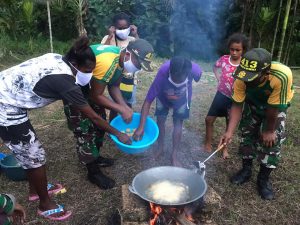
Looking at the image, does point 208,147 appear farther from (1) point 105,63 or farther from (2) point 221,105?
(1) point 105,63

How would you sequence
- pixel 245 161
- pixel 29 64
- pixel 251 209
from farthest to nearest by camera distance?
pixel 245 161
pixel 251 209
pixel 29 64

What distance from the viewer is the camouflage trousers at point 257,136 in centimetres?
351

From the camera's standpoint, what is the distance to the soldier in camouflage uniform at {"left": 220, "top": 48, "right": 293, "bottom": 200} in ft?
9.92

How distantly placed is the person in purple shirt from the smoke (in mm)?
6345

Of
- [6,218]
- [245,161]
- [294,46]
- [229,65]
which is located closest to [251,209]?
[245,161]

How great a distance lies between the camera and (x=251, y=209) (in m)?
3.61

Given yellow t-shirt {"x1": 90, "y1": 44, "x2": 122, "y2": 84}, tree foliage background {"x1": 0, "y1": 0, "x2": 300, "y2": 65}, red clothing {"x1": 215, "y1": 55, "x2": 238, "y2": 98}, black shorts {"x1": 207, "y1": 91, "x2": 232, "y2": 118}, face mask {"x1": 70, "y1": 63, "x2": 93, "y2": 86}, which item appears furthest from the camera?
tree foliage background {"x1": 0, "y1": 0, "x2": 300, "y2": 65}

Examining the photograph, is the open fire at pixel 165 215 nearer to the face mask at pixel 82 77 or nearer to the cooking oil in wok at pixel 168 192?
the cooking oil in wok at pixel 168 192

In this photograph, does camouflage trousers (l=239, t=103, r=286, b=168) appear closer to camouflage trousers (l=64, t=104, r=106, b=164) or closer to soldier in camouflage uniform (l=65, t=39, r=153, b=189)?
soldier in camouflage uniform (l=65, t=39, r=153, b=189)

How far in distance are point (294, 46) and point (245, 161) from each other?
8080 millimetres

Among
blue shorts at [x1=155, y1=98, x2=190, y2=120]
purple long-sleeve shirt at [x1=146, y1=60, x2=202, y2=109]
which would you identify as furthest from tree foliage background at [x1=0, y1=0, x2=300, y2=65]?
purple long-sleeve shirt at [x1=146, y1=60, x2=202, y2=109]

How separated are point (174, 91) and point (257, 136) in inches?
40.6

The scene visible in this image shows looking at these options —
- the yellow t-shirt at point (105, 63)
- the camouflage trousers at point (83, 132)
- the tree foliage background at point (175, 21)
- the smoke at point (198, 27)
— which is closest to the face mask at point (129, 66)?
the yellow t-shirt at point (105, 63)

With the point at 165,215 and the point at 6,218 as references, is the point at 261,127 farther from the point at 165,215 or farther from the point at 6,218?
the point at 6,218
